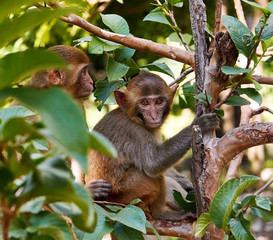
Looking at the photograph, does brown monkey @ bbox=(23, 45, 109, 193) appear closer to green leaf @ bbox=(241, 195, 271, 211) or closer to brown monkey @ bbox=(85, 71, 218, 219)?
brown monkey @ bbox=(85, 71, 218, 219)

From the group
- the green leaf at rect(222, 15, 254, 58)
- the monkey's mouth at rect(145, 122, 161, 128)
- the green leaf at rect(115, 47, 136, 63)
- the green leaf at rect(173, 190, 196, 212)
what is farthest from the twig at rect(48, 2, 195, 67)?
the green leaf at rect(173, 190, 196, 212)

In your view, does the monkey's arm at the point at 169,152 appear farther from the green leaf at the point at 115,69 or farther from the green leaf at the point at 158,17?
the green leaf at the point at 158,17

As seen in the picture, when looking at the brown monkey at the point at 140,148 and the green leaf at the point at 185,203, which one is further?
the brown monkey at the point at 140,148

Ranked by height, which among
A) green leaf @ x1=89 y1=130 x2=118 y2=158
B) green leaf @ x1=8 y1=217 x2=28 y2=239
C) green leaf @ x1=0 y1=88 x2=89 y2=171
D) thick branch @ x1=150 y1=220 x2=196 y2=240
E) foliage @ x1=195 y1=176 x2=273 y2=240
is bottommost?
thick branch @ x1=150 y1=220 x2=196 y2=240

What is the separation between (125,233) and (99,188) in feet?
4.12

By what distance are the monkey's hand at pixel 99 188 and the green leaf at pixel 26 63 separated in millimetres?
2571

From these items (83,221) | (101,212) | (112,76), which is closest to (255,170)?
(112,76)

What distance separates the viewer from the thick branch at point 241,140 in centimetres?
248

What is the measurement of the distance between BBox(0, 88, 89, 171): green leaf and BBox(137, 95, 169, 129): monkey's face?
287 cm

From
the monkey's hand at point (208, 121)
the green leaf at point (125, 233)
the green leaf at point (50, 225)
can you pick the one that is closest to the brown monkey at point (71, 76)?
the monkey's hand at point (208, 121)

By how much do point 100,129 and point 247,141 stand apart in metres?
1.66

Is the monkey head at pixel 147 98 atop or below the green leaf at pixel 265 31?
below

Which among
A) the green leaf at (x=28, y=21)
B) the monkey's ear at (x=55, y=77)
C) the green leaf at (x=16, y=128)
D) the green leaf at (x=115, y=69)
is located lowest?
the monkey's ear at (x=55, y=77)

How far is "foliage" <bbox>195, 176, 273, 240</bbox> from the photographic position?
6.45 ft
